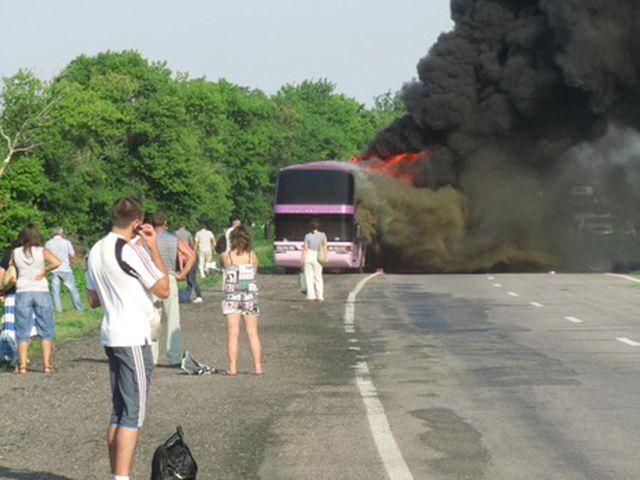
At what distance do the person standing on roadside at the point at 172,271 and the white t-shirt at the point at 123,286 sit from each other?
27.7 feet

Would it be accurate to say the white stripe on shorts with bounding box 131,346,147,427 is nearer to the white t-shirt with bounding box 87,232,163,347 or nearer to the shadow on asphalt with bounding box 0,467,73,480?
the white t-shirt with bounding box 87,232,163,347

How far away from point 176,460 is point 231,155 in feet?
374

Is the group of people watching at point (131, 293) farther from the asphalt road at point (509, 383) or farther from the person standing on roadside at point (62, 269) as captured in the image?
the asphalt road at point (509, 383)

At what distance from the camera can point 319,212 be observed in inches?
1823

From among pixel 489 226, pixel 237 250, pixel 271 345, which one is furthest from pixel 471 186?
pixel 237 250

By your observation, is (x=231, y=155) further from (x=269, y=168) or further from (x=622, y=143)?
(x=622, y=143)

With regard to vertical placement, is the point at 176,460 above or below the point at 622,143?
below

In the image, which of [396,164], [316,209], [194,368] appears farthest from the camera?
[396,164]

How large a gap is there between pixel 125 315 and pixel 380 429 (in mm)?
3464

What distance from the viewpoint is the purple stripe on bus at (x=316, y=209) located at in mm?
46156

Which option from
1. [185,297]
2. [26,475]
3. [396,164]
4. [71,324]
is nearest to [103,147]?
[396,164]

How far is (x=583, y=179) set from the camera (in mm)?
50344

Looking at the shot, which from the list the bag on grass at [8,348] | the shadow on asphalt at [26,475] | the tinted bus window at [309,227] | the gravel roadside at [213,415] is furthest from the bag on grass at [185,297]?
the shadow on asphalt at [26,475]

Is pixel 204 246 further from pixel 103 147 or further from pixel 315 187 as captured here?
pixel 103 147
